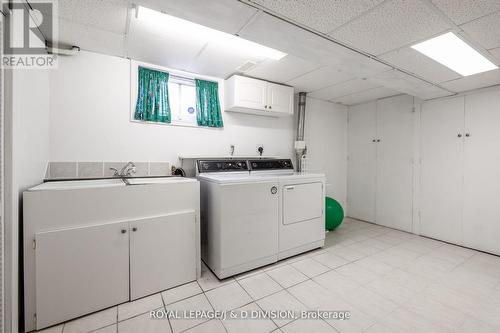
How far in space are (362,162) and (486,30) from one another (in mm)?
2936

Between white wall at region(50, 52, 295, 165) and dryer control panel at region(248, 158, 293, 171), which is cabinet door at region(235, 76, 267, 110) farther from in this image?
dryer control panel at region(248, 158, 293, 171)

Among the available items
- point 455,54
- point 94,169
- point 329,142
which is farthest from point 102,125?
point 329,142

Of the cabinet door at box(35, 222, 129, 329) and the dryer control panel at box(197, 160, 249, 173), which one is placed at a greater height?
the dryer control panel at box(197, 160, 249, 173)

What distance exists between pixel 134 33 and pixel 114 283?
2231 millimetres

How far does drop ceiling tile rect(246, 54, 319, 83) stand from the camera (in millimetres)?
2535

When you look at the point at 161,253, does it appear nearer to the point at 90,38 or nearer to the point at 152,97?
the point at 152,97

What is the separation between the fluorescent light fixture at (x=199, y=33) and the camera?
5.74 ft

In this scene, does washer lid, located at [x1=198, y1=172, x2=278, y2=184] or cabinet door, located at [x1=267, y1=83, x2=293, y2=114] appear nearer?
washer lid, located at [x1=198, y1=172, x2=278, y2=184]

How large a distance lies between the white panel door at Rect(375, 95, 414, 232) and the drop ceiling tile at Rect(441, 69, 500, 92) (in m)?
0.75

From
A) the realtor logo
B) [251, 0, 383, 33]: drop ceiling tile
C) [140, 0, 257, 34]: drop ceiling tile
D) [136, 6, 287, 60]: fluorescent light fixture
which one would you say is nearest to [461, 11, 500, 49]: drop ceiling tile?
[251, 0, 383, 33]: drop ceiling tile

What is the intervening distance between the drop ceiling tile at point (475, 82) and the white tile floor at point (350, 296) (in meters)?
2.27

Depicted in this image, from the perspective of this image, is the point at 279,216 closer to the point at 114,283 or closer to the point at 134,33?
the point at 114,283

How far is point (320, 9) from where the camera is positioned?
1.46 meters

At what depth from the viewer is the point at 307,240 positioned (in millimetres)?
2811
